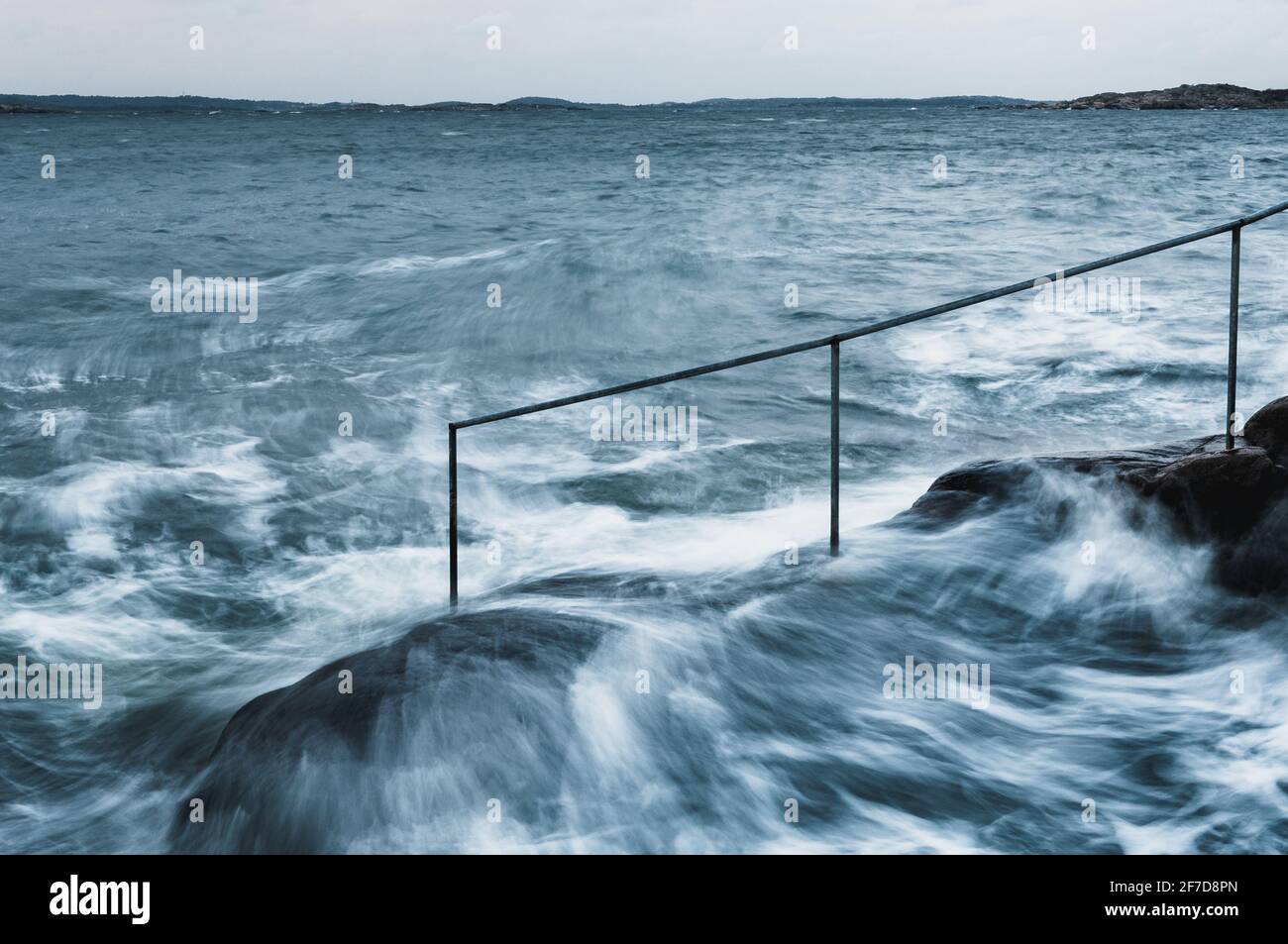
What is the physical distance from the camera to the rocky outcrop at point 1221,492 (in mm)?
5719

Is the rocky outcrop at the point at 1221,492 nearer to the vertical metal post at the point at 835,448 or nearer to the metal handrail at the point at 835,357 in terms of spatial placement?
the metal handrail at the point at 835,357

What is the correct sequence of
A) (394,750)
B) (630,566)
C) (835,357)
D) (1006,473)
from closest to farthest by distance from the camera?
(394,750), (835,357), (1006,473), (630,566)

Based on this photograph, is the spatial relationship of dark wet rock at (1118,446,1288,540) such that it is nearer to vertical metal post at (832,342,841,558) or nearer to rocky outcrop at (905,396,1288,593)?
rocky outcrop at (905,396,1288,593)

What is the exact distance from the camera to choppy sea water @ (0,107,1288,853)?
461 centimetres

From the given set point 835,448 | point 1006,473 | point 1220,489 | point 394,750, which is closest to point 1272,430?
point 1220,489

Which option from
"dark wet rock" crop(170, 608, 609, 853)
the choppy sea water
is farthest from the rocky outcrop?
"dark wet rock" crop(170, 608, 609, 853)

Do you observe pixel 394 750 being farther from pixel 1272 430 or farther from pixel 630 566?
pixel 1272 430

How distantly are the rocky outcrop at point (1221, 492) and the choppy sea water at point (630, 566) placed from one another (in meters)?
0.14

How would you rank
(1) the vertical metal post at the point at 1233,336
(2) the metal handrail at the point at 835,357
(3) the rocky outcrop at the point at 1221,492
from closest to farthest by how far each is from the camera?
(2) the metal handrail at the point at 835,357 < (3) the rocky outcrop at the point at 1221,492 < (1) the vertical metal post at the point at 1233,336

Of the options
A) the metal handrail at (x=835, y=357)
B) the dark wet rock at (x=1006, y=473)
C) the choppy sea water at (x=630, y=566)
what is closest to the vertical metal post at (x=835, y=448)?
the metal handrail at (x=835, y=357)

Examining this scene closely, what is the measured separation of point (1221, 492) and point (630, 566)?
10.8 feet

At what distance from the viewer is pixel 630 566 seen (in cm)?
740
